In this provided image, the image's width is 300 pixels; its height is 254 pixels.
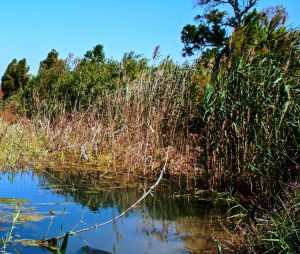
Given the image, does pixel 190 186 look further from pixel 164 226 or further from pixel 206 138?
pixel 164 226

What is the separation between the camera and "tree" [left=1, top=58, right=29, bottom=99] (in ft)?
74.9

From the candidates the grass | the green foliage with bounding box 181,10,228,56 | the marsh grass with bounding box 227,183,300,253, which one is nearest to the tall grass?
the grass

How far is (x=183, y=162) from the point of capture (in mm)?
6934

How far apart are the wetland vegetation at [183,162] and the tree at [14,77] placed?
46.8 feet

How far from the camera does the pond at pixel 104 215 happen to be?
3686 millimetres

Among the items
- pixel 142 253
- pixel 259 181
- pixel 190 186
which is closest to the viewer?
pixel 142 253

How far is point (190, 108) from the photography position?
6.78 m

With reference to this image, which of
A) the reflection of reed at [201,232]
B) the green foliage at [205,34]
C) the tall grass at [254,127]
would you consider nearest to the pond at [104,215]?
the reflection of reed at [201,232]

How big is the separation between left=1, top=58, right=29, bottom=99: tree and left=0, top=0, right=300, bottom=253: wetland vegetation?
46.8 feet

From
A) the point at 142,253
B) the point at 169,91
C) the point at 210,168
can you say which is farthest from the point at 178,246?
the point at 169,91

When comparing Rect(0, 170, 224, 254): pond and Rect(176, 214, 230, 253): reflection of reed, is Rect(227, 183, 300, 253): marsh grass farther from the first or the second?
Rect(0, 170, 224, 254): pond

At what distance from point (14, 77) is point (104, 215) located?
2015cm

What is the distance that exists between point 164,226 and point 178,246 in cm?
61

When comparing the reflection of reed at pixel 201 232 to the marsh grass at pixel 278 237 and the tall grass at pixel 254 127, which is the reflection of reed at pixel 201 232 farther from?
the tall grass at pixel 254 127
